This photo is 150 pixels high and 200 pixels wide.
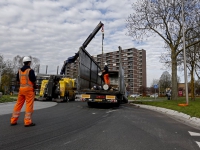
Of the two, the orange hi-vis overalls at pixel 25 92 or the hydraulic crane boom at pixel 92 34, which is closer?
the orange hi-vis overalls at pixel 25 92

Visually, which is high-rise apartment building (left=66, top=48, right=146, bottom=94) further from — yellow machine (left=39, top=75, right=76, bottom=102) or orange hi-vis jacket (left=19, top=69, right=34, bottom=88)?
orange hi-vis jacket (left=19, top=69, right=34, bottom=88)

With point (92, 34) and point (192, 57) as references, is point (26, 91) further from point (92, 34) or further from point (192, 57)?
point (192, 57)

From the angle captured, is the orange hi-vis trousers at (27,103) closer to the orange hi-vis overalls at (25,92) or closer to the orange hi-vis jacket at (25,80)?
the orange hi-vis overalls at (25,92)

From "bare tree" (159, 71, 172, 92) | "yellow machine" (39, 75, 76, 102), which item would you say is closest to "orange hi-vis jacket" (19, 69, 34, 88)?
"yellow machine" (39, 75, 76, 102)

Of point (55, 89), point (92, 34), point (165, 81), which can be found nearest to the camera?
point (55, 89)

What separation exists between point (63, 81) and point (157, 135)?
15801 millimetres

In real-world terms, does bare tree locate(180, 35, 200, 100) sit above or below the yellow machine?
above

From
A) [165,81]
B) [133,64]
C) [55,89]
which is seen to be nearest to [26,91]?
[55,89]

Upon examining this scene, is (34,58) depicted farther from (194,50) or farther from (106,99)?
(106,99)

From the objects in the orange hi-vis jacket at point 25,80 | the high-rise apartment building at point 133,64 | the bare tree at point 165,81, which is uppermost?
the high-rise apartment building at point 133,64

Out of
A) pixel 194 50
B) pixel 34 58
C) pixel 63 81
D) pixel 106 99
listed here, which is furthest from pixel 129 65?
pixel 106 99

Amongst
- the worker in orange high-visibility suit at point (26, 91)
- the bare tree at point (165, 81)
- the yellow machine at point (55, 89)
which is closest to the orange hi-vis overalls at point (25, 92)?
the worker in orange high-visibility suit at point (26, 91)

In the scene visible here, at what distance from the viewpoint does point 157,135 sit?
530 cm

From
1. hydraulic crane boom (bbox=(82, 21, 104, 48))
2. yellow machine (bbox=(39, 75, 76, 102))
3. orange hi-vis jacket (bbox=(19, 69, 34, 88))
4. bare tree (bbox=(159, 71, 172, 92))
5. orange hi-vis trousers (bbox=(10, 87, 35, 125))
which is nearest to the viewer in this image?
orange hi-vis trousers (bbox=(10, 87, 35, 125))
